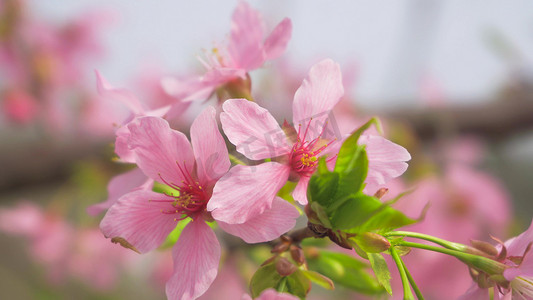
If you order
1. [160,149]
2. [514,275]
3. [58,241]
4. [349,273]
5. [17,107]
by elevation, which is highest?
[160,149]

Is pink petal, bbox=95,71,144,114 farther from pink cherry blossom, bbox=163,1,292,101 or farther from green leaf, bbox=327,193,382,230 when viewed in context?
green leaf, bbox=327,193,382,230

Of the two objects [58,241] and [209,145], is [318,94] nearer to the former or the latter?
[209,145]

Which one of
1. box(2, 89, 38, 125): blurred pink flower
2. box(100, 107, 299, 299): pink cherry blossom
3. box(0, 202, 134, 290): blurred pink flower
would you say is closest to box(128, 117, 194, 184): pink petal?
box(100, 107, 299, 299): pink cherry blossom

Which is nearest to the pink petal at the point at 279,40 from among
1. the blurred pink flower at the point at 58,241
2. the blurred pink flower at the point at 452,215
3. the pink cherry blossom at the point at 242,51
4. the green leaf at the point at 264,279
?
the pink cherry blossom at the point at 242,51

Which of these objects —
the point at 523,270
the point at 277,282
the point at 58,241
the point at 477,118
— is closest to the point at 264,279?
the point at 277,282

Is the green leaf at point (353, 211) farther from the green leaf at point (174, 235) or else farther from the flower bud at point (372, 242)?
the green leaf at point (174, 235)
